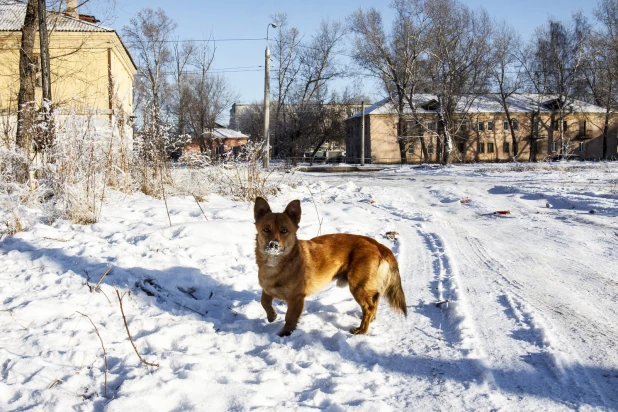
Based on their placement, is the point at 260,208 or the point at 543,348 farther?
the point at 260,208

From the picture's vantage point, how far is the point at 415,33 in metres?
40.4

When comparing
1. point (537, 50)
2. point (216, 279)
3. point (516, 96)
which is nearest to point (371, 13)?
point (537, 50)

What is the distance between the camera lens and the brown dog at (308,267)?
3.97m

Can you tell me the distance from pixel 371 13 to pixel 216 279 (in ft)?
139

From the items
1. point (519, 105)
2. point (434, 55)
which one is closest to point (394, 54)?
point (434, 55)

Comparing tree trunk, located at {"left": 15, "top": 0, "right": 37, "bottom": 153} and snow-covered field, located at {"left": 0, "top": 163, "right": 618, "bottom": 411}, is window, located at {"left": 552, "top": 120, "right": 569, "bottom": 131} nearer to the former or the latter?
snow-covered field, located at {"left": 0, "top": 163, "right": 618, "bottom": 411}

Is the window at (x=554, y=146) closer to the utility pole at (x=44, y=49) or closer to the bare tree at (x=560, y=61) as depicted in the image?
the bare tree at (x=560, y=61)

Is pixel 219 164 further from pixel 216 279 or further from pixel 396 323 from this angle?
pixel 396 323

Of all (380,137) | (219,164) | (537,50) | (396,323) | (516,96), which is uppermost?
(537,50)

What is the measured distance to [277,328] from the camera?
4082 millimetres

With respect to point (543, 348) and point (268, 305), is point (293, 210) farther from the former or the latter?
point (543, 348)

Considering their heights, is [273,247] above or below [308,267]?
above

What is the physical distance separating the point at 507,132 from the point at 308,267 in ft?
207

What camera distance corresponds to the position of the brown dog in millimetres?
3967
